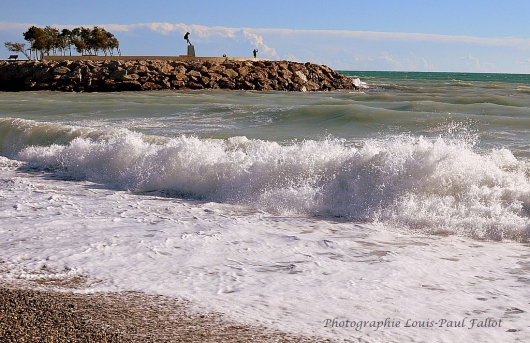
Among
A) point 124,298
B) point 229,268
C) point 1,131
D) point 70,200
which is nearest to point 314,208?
point 229,268

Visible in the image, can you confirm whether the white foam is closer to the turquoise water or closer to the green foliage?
the turquoise water

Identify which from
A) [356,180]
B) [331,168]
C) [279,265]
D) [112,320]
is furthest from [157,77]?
[112,320]

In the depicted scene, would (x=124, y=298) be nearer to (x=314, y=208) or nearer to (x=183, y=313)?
(x=183, y=313)

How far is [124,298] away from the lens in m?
3.82

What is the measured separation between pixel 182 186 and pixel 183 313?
162 inches

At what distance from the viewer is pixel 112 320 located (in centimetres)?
343

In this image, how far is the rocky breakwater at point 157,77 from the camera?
1314 inches

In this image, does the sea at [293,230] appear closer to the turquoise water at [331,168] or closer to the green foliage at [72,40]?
the turquoise water at [331,168]

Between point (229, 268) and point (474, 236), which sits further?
point (474, 236)

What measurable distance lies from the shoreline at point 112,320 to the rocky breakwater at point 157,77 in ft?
97.9

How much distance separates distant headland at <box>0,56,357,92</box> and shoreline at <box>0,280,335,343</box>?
29.8 metres

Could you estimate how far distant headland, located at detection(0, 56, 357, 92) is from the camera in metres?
33.4

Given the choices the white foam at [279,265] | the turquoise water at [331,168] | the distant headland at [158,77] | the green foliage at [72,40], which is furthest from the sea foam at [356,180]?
the green foliage at [72,40]

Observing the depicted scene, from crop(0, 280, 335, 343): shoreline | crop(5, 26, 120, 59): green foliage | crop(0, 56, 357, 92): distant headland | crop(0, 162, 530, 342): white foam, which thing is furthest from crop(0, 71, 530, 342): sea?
crop(5, 26, 120, 59): green foliage
